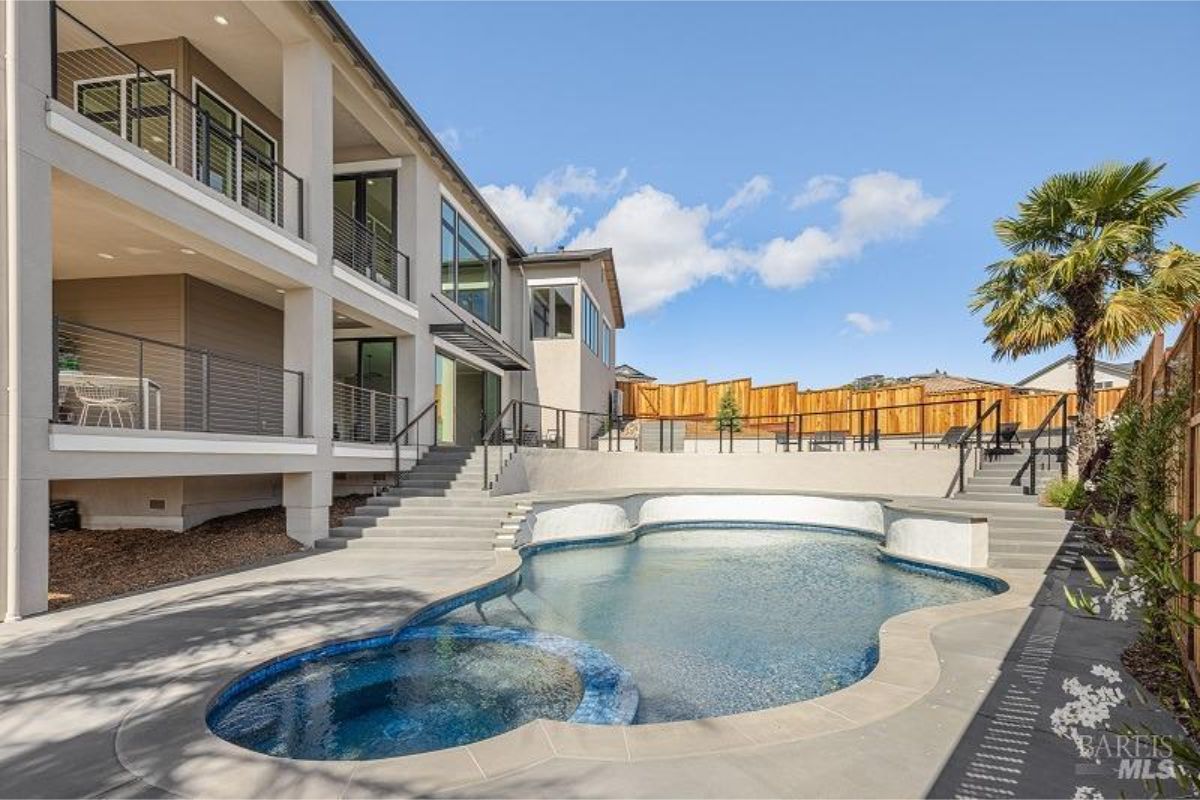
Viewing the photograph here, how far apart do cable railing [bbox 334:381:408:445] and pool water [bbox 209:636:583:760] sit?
25.9 ft

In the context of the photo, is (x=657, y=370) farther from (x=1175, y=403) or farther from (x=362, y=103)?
(x=1175, y=403)

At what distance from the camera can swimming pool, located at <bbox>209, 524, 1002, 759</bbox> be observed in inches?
168

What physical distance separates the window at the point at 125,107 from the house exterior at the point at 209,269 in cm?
4

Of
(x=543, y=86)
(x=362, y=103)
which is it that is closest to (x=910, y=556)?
(x=362, y=103)

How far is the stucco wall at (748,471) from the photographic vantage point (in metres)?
14.9

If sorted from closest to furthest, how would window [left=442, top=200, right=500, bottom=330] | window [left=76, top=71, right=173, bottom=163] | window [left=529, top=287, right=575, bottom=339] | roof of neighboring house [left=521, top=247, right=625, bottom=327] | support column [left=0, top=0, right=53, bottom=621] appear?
support column [left=0, top=0, right=53, bottom=621] → window [left=76, top=71, right=173, bottom=163] → window [left=442, top=200, right=500, bottom=330] → roof of neighboring house [left=521, top=247, right=625, bottom=327] → window [left=529, top=287, right=575, bottom=339]

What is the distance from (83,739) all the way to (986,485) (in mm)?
14414

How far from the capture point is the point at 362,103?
11.8 metres

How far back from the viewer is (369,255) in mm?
13680

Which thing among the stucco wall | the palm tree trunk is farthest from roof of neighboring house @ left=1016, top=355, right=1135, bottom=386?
the palm tree trunk

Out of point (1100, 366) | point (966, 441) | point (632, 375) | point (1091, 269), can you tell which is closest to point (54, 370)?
point (1091, 269)

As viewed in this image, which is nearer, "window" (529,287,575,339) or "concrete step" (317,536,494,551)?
"concrete step" (317,536,494,551)

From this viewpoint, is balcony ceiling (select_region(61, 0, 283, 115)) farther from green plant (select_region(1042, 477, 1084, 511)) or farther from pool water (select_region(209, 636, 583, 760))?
green plant (select_region(1042, 477, 1084, 511))

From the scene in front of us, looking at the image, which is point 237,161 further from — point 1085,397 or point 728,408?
point 728,408
